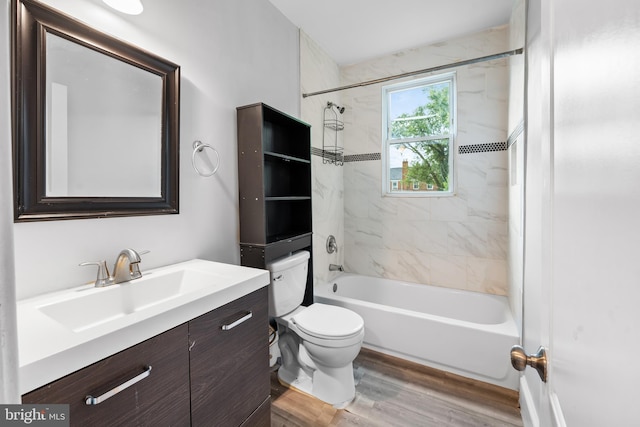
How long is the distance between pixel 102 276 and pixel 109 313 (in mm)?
154

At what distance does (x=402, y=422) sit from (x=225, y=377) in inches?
44.2

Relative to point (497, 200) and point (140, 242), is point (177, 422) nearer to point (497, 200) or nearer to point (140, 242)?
point (140, 242)

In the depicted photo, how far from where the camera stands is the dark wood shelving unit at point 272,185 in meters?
1.73

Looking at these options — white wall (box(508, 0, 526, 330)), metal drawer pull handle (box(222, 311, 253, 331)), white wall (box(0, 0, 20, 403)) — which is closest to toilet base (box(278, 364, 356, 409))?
metal drawer pull handle (box(222, 311, 253, 331))

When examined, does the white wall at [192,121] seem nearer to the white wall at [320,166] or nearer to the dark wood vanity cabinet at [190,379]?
the white wall at [320,166]

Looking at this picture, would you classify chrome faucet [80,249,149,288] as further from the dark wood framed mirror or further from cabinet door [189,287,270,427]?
cabinet door [189,287,270,427]

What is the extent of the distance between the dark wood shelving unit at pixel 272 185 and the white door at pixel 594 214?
1.44 m

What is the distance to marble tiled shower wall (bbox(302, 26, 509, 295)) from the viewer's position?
2.43m

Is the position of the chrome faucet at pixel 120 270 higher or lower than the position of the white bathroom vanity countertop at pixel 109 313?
higher

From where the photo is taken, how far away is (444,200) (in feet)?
8.75

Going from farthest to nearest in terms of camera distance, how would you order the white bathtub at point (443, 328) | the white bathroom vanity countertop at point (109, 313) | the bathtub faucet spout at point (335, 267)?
Answer: the bathtub faucet spout at point (335, 267) → the white bathtub at point (443, 328) → the white bathroom vanity countertop at point (109, 313)

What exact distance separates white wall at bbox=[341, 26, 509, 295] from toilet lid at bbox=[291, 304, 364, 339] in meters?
1.22

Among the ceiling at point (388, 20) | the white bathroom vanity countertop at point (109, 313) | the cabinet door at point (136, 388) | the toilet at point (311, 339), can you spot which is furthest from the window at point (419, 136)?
the cabinet door at point (136, 388)

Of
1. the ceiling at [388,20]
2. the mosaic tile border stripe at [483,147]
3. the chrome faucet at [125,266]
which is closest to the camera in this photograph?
the chrome faucet at [125,266]
